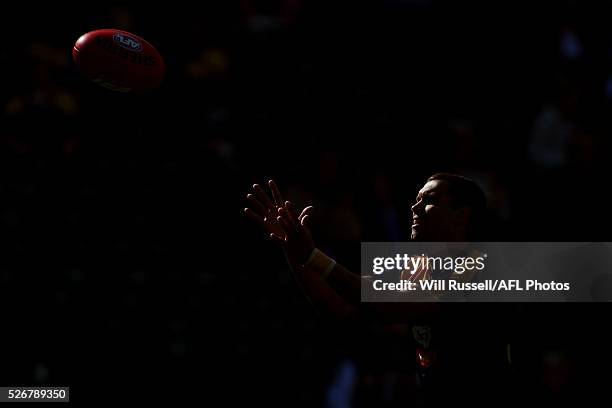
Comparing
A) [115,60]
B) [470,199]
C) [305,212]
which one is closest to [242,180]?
[115,60]

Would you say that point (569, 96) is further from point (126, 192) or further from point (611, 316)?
point (126, 192)

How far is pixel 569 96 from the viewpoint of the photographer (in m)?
8.96

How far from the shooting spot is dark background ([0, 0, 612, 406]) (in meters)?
7.06

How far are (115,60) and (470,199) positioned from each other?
2252 millimetres

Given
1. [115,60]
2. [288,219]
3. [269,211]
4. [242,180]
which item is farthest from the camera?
[242,180]

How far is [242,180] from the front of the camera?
26.2 ft

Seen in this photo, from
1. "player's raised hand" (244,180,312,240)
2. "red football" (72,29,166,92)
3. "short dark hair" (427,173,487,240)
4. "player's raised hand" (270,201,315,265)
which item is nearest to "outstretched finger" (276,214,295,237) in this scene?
"player's raised hand" (270,201,315,265)

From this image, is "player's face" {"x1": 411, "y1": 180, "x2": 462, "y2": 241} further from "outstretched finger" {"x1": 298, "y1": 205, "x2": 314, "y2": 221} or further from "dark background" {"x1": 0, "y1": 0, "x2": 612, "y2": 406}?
"dark background" {"x1": 0, "y1": 0, "x2": 612, "y2": 406}

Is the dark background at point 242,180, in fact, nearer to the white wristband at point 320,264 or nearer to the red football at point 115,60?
the white wristband at point 320,264

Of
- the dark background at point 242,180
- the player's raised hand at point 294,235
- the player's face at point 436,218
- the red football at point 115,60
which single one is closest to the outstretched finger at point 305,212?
the player's raised hand at point 294,235

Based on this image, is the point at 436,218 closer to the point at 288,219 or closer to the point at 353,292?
the point at 353,292

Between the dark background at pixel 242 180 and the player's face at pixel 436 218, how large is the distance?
1228 mm

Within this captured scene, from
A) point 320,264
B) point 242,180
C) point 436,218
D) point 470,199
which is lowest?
point 320,264

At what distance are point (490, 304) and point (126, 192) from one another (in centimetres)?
408
